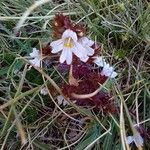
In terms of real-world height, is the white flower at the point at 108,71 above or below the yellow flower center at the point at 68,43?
below

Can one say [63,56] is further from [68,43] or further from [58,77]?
[58,77]

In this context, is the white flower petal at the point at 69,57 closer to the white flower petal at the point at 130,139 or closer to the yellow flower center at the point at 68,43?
the yellow flower center at the point at 68,43

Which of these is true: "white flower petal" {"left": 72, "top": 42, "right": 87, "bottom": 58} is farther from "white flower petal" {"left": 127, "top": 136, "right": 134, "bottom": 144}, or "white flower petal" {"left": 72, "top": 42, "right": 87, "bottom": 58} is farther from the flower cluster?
"white flower petal" {"left": 127, "top": 136, "right": 134, "bottom": 144}

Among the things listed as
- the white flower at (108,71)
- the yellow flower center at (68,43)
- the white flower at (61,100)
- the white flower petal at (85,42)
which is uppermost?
the yellow flower center at (68,43)

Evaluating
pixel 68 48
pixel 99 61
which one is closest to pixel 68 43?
pixel 68 48

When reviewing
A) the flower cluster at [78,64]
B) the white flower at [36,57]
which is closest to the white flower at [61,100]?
the flower cluster at [78,64]

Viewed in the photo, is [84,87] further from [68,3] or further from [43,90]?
[68,3]

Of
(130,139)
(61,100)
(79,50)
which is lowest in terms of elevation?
(130,139)

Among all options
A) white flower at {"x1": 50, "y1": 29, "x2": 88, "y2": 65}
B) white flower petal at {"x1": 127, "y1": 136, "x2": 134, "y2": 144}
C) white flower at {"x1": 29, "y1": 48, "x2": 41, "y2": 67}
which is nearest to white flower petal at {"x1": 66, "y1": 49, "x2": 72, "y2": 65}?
white flower at {"x1": 50, "y1": 29, "x2": 88, "y2": 65}
